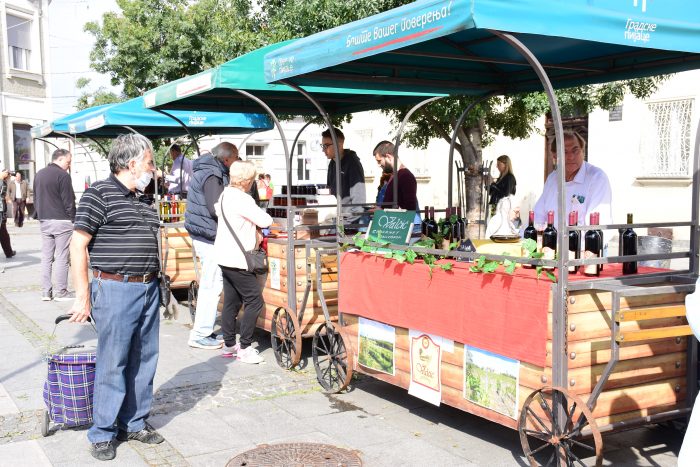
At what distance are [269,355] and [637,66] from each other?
405cm

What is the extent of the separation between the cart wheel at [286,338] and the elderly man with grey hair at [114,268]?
6.29ft

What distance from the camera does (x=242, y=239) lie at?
6.38 m

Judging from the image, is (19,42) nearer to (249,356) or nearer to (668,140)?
(668,140)

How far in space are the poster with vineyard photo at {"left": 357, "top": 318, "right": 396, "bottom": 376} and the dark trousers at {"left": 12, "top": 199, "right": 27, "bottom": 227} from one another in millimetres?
21357

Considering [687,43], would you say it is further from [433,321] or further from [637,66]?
[433,321]

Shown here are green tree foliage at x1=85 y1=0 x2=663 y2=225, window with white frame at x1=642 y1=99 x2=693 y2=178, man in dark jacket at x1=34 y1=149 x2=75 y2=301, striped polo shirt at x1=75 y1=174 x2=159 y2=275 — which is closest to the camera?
striped polo shirt at x1=75 y1=174 x2=159 y2=275

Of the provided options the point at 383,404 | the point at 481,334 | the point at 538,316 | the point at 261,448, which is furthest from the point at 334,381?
the point at 538,316

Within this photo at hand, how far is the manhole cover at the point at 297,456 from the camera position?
4246 mm

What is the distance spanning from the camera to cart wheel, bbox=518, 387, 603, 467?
3.71 meters

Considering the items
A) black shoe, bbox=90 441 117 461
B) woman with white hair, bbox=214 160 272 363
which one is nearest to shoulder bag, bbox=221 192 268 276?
woman with white hair, bbox=214 160 272 363

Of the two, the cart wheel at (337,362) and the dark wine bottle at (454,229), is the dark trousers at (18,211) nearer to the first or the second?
the cart wheel at (337,362)

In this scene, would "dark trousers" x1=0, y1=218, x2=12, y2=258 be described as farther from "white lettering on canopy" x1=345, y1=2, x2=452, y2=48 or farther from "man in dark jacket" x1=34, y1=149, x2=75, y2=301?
"white lettering on canopy" x1=345, y1=2, x2=452, y2=48

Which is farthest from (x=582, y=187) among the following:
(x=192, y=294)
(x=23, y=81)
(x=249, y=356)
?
(x=23, y=81)

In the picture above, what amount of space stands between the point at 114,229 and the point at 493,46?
8.90 ft
